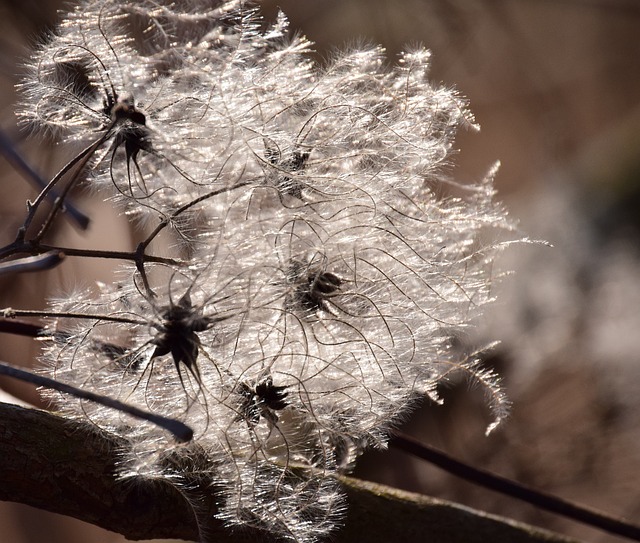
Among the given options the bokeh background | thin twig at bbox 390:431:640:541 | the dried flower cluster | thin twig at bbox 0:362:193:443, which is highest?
the bokeh background

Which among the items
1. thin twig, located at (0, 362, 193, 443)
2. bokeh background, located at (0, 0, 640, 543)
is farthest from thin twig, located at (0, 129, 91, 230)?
bokeh background, located at (0, 0, 640, 543)

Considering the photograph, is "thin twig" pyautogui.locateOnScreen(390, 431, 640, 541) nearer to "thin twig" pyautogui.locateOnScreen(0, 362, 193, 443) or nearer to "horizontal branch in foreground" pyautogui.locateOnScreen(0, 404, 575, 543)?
"horizontal branch in foreground" pyautogui.locateOnScreen(0, 404, 575, 543)

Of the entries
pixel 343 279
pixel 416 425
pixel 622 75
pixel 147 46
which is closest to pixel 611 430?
pixel 416 425

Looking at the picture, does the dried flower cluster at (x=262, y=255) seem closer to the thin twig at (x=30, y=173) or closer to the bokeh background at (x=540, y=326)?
the thin twig at (x=30, y=173)

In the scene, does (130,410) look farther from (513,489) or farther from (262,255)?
(513,489)

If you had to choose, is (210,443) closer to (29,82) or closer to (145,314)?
(145,314)

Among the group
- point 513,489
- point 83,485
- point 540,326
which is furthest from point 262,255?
point 540,326

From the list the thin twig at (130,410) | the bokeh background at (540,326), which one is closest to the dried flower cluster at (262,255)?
the thin twig at (130,410)

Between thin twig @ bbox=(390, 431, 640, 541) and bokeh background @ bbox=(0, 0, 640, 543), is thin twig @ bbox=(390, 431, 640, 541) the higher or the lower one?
the lower one
